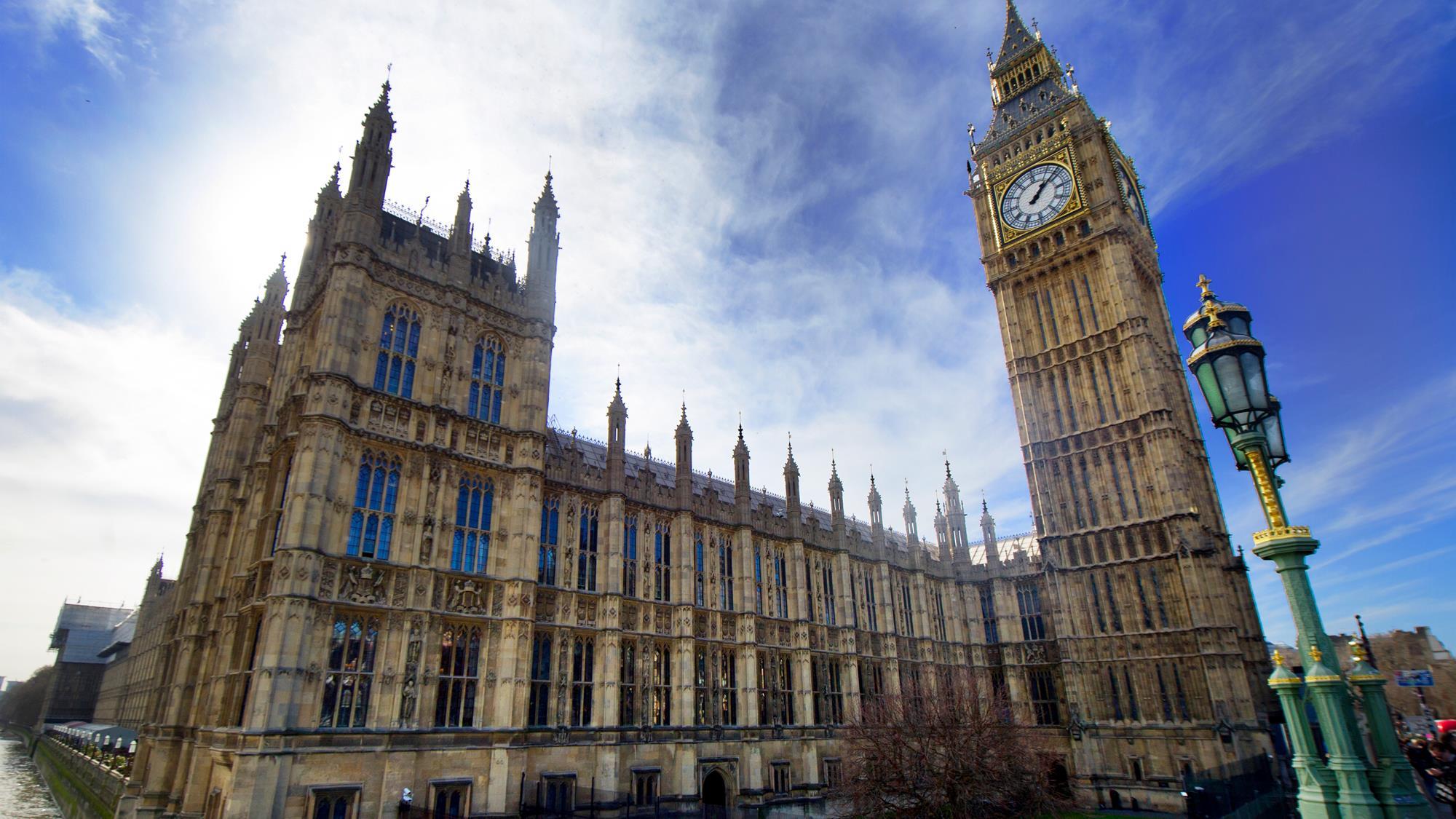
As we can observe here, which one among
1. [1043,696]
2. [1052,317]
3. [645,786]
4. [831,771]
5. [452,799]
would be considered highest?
[1052,317]

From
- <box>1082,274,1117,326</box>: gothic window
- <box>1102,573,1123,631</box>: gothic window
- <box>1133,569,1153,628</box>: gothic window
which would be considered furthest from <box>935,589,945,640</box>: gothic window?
<box>1082,274,1117,326</box>: gothic window

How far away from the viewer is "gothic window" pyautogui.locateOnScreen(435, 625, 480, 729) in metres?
26.6

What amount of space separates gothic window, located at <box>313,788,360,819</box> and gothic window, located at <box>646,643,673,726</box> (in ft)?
41.7

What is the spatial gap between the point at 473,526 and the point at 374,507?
12.9 ft

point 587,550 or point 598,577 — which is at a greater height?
point 587,550

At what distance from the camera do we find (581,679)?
31.0 m

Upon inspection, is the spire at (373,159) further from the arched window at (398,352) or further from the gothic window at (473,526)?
the gothic window at (473,526)

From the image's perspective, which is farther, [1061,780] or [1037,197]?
[1037,197]

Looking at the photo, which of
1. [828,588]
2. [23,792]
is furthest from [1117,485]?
[23,792]

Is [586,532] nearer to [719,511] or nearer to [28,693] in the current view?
[719,511]

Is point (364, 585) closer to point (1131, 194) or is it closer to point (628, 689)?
point (628, 689)

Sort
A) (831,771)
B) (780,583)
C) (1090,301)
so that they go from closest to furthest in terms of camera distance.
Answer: (831,771)
(780,583)
(1090,301)

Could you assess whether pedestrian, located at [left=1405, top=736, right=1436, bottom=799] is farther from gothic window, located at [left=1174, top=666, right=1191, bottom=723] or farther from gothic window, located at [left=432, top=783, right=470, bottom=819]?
gothic window, located at [left=432, top=783, right=470, bottom=819]

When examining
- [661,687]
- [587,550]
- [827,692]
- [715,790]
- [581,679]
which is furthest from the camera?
[827,692]
